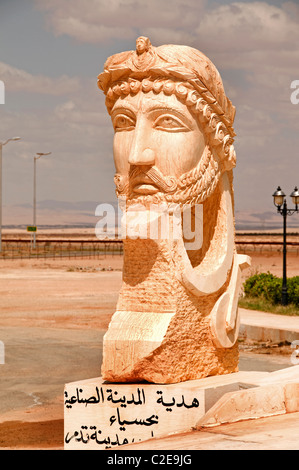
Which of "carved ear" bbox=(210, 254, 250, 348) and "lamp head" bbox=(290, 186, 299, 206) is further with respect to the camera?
"lamp head" bbox=(290, 186, 299, 206)

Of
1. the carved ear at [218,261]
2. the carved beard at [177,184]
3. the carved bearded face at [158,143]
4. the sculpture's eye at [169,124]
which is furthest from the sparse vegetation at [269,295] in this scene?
the sculpture's eye at [169,124]

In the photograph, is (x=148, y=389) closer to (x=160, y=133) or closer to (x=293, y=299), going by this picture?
(x=160, y=133)

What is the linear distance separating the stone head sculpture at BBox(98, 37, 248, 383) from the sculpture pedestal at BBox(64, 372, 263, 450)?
0.18 metres

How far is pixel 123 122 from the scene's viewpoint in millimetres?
6902

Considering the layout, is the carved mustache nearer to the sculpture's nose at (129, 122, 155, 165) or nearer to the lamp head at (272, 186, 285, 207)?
the sculpture's nose at (129, 122, 155, 165)

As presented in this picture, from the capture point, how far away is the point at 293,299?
1858 cm

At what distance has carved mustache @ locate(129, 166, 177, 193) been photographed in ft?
21.8

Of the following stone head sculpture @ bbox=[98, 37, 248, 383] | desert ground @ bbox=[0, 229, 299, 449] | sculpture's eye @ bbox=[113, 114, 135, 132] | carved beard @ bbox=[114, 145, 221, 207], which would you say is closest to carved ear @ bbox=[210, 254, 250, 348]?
stone head sculpture @ bbox=[98, 37, 248, 383]

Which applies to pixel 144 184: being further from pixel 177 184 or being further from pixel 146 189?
pixel 177 184

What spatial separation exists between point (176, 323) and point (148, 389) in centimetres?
68

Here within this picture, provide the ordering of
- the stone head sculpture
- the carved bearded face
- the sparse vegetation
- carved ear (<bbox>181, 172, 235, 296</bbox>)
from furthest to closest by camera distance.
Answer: the sparse vegetation
carved ear (<bbox>181, 172, 235, 296</bbox>)
the carved bearded face
the stone head sculpture
